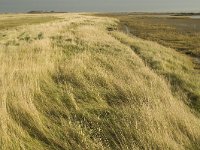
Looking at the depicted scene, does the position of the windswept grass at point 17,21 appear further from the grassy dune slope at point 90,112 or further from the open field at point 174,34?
the grassy dune slope at point 90,112

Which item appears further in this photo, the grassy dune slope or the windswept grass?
the windswept grass

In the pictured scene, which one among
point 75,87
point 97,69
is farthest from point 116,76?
point 75,87

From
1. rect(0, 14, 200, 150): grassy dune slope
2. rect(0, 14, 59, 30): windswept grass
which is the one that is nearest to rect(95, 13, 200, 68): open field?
rect(0, 14, 200, 150): grassy dune slope

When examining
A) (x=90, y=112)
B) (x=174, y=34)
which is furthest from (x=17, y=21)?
(x=90, y=112)

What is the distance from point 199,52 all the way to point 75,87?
596 inches

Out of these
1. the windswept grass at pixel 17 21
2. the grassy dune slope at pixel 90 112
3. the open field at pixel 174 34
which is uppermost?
the grassy dune slope at pixel 90 112

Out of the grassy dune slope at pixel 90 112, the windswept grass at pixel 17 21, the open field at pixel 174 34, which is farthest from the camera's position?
the windswept grass at pixel 17 21

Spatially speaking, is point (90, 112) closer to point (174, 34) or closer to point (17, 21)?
point (174, 34)

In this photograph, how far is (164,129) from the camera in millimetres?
5184

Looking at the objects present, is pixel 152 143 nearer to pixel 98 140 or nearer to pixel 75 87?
pixel 98 140

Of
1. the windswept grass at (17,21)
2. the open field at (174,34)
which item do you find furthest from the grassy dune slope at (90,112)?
the windswept grass at (17,21)

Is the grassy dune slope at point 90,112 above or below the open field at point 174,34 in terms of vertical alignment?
above

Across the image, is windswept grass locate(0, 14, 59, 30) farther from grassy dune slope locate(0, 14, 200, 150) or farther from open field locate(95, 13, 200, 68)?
grassy dune slope locate(0, 14, 200, 150)

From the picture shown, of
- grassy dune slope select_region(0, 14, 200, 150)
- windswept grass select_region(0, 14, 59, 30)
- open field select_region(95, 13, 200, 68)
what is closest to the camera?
grassy dune slope select_region(0, 14, 200, 150)
